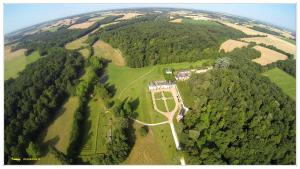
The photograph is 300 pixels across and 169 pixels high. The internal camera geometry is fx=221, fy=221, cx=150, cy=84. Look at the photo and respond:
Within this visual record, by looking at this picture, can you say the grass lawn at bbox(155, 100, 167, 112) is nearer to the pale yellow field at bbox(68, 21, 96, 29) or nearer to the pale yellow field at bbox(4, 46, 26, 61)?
the pale yellow field at bbox(4, 46, 26, 61)

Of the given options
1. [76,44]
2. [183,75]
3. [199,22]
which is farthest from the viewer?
[199,22]

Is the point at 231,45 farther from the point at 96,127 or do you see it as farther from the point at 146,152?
the point at 96,127

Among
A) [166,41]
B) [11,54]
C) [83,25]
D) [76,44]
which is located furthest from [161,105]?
[83,25]

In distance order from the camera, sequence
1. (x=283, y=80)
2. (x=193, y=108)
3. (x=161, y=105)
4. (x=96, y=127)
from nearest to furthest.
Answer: (x=96, y=127) → (x=193, y=108) → (x=161, y=105) → (x=283, y=80)

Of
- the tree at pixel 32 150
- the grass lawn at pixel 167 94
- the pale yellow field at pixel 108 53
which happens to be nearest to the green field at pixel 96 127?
the tree at pixel 32 150

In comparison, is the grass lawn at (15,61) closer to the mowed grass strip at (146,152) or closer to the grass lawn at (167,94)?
the mowed grass strip at (146,152)

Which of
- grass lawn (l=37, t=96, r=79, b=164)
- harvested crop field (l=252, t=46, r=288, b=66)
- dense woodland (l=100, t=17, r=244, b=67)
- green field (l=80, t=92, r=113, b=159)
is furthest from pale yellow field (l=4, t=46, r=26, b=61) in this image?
harvested crop field (l=252, t=46, r=288, b=66)

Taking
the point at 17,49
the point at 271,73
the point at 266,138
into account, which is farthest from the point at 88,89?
the point at 271,73
